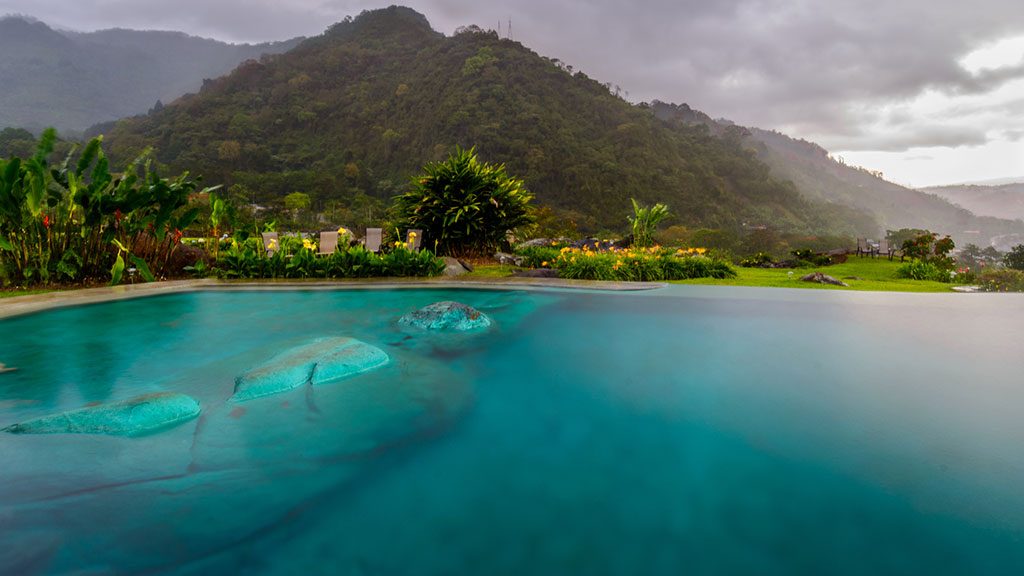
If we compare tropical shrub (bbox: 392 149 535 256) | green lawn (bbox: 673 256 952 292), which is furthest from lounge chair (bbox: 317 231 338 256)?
green lawn (bbox: 673 256 952 292)

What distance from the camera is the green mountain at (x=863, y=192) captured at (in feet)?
A: 306

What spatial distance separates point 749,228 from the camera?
5497 cm

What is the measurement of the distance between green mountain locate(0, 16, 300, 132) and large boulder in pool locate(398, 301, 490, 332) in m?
117

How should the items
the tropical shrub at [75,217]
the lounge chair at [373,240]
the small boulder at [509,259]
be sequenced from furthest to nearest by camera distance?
the small boulder at [509,259]
the lounge chair at [373,240]
the tropical shrub at [75,217]

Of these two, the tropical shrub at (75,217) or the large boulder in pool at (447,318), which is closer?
the large boulder in pool at (447,318)

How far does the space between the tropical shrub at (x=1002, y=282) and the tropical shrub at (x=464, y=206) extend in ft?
32.5

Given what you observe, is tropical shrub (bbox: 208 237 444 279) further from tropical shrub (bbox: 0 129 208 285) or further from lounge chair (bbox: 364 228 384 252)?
lounge chair (bbox: 364 228 384 252)

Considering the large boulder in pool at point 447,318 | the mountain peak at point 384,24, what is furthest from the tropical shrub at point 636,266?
the mountain peak at point 384,24

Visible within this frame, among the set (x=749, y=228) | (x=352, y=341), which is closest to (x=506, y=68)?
(x=749, y=228)

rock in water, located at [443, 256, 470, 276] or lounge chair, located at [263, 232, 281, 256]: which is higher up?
lounge chair, located at [263, 232, 281, 256]

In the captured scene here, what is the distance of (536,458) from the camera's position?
125 inches

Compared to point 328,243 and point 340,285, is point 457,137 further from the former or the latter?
point 340,285

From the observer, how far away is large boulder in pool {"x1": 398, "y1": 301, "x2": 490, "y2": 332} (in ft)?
20.2

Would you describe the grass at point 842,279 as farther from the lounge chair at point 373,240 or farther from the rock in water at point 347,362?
the rock in water at point 347,362
